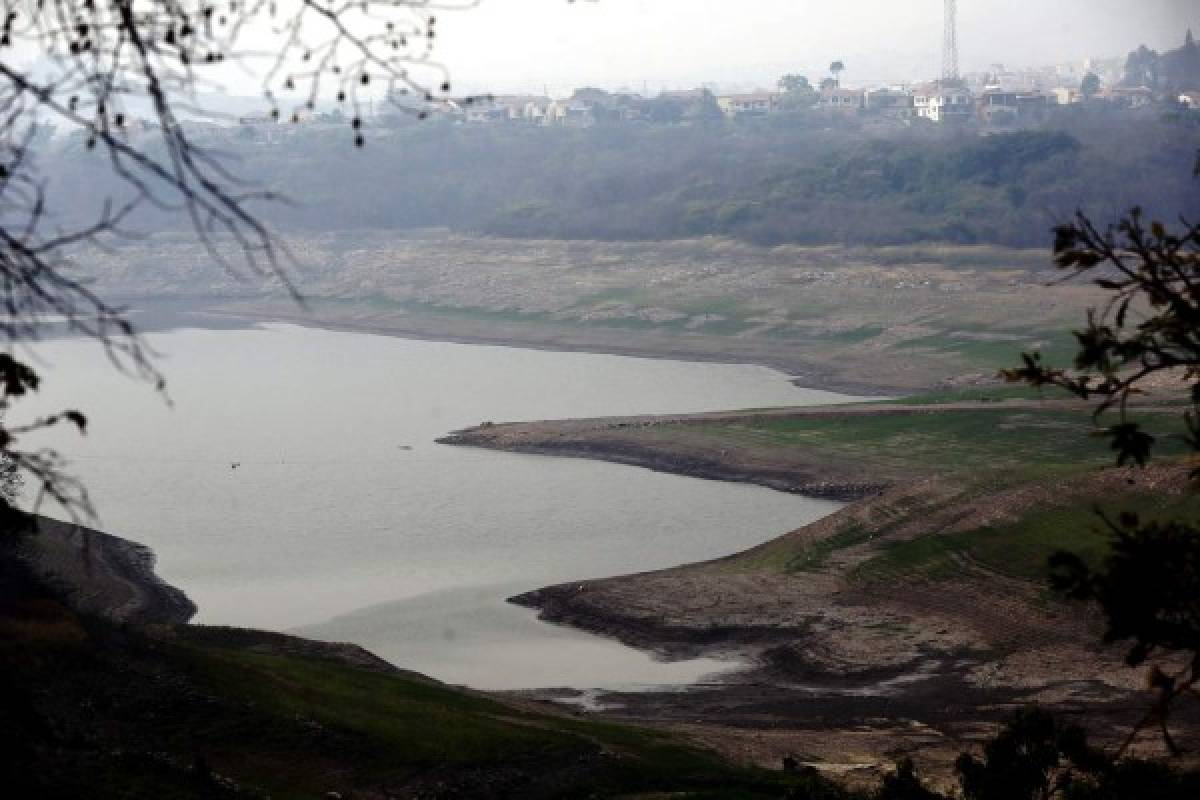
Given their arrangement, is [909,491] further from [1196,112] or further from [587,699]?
[1196,112]

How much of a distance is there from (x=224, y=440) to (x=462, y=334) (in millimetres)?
31432

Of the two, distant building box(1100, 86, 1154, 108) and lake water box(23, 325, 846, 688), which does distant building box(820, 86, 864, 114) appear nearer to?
distant building box(1100, 86, 1154, 108)

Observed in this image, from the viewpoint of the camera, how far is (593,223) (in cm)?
11300

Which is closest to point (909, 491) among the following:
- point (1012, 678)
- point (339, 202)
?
point (1012, 678)

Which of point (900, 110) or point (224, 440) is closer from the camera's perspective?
point (224, 440)

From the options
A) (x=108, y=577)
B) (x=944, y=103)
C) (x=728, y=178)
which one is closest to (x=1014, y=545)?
(x=108, y=577)

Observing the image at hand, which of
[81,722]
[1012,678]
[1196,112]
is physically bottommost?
[1012,678]

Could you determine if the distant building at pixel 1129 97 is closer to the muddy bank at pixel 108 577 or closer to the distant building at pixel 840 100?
the distant building at pixel 840 100

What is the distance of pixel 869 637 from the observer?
3500cm

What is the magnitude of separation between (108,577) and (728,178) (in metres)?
87.8

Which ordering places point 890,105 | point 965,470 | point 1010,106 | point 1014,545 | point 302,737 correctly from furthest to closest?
1. point 890,105
2. point 1010,106
3. point 965,470
4. point 1014,545
5. point 302,737

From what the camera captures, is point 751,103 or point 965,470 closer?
point 965,470

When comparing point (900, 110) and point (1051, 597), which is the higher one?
point (900, 110)

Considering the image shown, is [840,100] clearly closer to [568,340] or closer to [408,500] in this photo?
[568,340]
